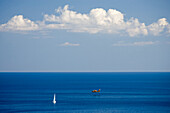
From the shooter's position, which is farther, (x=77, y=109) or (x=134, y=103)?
(x=134, y=103)

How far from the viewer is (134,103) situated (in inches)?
4092

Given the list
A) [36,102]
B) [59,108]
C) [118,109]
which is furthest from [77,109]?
[36,102]

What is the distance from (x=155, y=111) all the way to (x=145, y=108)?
5.20 m

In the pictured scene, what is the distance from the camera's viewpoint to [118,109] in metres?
91.9

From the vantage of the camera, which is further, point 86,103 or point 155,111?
point 86,103

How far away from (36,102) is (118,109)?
1129 inches

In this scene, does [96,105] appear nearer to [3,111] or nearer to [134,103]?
[134,103]

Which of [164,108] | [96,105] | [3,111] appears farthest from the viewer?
[96,105]

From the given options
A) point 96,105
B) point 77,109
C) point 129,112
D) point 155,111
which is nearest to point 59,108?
point 77,109

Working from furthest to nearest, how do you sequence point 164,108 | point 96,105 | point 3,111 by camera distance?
point 96,105 < point 164,108 < point 3,111

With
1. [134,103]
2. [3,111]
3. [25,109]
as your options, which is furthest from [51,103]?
[134,103]

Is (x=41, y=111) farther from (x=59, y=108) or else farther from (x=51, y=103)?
(x=51, y=103)

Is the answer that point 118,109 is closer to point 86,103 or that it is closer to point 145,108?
point 145,108

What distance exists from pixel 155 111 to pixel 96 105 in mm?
19153
